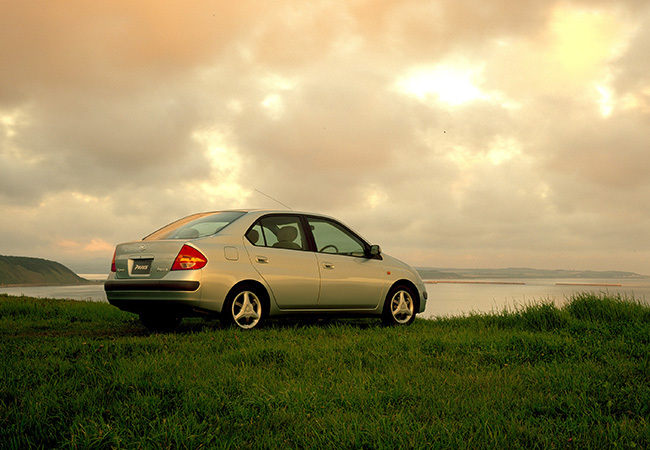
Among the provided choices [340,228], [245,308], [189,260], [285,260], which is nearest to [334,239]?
[340,228]

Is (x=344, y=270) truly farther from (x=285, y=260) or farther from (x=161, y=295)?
(x=161, y=295)

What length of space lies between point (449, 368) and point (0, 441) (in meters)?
3.89

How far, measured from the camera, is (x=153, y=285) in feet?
25.1

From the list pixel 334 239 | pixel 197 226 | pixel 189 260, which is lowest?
pixel 189 260

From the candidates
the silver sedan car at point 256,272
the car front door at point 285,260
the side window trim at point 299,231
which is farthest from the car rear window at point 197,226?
the car front door at point 285,260

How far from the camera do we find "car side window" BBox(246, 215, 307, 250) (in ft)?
27.3

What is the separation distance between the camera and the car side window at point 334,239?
30.0 feet

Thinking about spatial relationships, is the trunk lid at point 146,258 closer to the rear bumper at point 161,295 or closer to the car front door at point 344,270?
the rear bumper at point 161,295

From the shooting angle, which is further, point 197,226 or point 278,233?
point 278,233

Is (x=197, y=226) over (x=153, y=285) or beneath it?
over

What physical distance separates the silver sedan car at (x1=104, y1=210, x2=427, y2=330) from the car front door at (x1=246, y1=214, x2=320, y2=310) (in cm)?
1

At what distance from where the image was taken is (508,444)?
3.44m

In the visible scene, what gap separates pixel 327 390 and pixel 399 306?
522cm

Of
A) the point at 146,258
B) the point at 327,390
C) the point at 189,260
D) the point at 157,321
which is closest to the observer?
the point at 327,390
